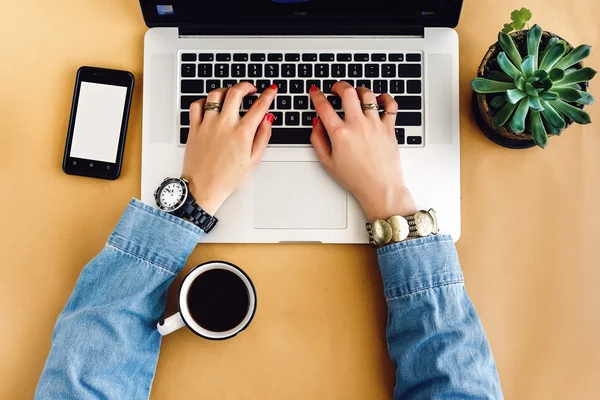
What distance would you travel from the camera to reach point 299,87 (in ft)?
2.44

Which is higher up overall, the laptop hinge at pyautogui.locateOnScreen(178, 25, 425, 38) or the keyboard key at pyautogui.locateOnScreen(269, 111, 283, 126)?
the laptop hinge at pyautogui.locateOnScreen(178, 25, 425, 38)

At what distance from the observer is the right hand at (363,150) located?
720 mm

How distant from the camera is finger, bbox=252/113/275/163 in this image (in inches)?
28.6

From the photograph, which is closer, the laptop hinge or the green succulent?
the green succulent

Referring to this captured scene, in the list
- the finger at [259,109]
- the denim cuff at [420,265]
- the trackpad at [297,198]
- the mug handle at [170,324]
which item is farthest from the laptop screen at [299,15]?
the mug handle at [170,324]

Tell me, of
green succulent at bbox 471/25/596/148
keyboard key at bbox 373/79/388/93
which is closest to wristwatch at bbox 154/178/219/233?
keyboard key at bbox 373/79/388/93

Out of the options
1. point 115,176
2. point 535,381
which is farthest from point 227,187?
point 535,381

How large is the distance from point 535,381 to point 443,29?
549 millimetres

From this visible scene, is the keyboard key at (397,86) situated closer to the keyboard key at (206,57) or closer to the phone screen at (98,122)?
the keyboard key at (206,57)

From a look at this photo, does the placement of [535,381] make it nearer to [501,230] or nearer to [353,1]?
[501,230]

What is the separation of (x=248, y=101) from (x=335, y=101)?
0.13 meters

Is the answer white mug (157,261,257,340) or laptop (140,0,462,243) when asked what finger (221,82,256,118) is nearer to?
laptop (140,0,462,243)

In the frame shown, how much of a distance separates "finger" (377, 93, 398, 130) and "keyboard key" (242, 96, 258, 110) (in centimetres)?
19

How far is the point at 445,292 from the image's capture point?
68cm
